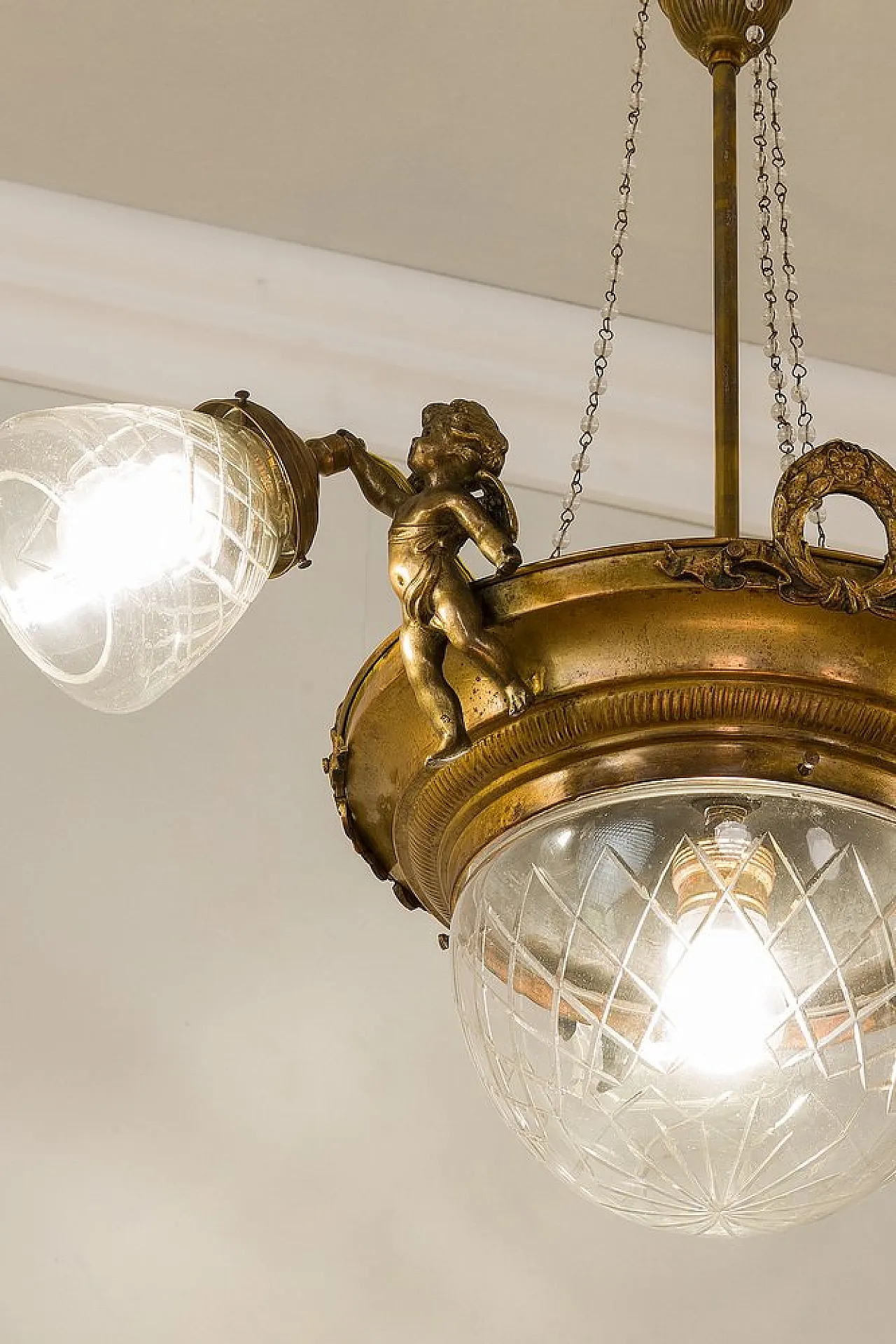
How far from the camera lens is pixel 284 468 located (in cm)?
92

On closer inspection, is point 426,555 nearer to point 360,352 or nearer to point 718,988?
point 718,988

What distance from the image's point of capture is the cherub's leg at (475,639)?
82 cm

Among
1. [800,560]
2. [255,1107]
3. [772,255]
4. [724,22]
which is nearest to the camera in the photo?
[800,560]

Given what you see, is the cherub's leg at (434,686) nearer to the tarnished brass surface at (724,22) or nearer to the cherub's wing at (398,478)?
the cherub's wing at (398,478)

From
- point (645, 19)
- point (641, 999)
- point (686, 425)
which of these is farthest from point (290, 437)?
point (686, 425)

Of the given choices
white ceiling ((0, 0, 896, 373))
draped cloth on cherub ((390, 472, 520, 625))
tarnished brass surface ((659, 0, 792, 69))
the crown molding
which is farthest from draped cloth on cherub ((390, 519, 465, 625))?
the crown molding

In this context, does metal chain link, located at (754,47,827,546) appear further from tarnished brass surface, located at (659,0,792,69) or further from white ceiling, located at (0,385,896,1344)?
white ceiling, located at (0,385,896,1344)

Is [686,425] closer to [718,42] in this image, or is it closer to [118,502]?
[718,42]

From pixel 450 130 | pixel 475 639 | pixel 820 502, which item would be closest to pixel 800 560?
pixel 820 502

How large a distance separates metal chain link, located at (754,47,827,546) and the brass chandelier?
0.10m

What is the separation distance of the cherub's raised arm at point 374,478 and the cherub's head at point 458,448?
0.04 metres

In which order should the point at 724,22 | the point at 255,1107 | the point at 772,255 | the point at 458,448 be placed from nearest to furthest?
the point at 458,448
the point at 724,22
the point at 255,1107
the point at 772,255

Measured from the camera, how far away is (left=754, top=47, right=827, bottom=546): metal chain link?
1119 mm

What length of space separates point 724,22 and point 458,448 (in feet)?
1.27
